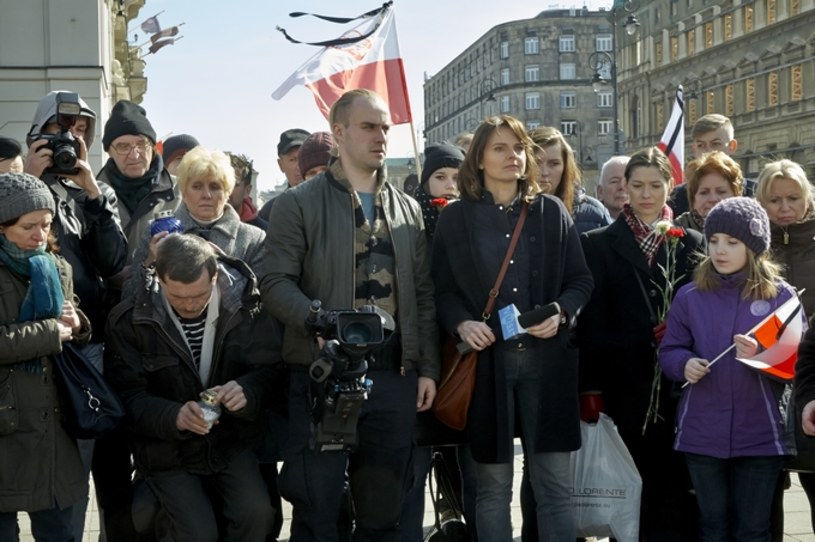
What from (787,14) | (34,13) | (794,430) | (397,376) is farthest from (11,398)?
(787,14)

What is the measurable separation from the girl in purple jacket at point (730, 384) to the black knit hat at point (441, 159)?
1717 mm

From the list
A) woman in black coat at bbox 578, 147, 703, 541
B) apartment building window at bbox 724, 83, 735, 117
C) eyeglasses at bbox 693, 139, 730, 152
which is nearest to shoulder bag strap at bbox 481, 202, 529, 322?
woman in black coat at bbox 578, 147, 703, 541

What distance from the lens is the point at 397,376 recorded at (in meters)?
4.95

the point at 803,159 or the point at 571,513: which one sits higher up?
the point at 803,159

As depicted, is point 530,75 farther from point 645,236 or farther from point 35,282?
point 35,282

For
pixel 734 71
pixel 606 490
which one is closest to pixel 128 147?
pixel 606 490

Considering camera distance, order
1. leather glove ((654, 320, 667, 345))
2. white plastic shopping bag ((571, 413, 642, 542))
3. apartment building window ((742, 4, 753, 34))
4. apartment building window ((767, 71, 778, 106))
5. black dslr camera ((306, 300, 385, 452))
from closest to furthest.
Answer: black dslr camera ((306, 300, 385, 452)) < white plastic shopping bag ((571, 413, 642, 542)) < leather glove ((654, 320, 667, 345)) < apartment building window ((767, 71, 778, 106)) < apartment building window ((742, 4, 753, 34))

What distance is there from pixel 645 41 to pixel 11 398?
7508cm

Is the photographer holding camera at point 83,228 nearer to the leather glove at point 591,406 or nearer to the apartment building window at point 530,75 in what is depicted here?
the leather glove at point 591,406

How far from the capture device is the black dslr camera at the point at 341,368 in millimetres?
4340

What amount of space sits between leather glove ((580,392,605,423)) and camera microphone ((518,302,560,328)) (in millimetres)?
893

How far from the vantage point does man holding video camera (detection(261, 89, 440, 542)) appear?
480 cm

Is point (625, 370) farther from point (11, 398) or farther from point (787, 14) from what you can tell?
point (787, 14)

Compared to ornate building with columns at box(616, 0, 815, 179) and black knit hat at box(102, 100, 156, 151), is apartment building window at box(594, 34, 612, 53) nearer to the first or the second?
ornate building with columns at box(616, 0, 815, 179)
